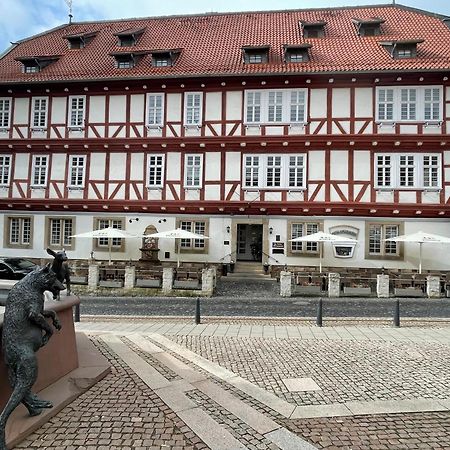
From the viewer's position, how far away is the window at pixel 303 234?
20594 millimetres

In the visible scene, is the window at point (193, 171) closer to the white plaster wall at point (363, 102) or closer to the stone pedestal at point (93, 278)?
the stone pedestal at point (93, 278)

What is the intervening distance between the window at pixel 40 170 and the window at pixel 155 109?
647 cm

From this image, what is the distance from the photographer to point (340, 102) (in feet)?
67.2

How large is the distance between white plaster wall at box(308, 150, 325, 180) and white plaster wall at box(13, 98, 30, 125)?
16.2 meters

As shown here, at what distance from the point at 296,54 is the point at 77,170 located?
13939mm

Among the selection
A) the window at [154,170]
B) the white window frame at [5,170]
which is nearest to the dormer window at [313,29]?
the window at [154,170]

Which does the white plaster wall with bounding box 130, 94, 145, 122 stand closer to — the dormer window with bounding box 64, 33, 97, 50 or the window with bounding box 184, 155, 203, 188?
the window with bounding box 184, 155, 203, 188

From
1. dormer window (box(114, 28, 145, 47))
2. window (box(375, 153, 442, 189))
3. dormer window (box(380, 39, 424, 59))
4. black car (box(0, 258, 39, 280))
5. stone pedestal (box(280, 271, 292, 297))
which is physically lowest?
stone pedestal (box(280, 271, 292, 297))

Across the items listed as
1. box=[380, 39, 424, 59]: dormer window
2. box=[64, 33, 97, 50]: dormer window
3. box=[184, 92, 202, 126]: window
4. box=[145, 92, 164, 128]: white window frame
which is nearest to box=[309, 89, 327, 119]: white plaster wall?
box=[380, 39, 424, 59]: dormer window

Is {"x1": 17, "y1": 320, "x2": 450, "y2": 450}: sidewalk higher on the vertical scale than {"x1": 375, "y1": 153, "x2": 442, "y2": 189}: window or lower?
lower

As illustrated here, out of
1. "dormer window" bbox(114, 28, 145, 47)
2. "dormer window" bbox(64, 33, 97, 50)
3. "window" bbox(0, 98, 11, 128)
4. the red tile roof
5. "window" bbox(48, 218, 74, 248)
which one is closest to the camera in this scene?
the red tile roof

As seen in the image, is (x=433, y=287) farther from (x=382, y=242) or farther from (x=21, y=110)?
(x=21, y=110)

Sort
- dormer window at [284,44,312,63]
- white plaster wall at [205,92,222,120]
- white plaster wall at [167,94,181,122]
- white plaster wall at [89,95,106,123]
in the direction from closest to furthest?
white plaster wall at [205,92,222,120] < white plaster wall at [167,94,181,122] < dormer window at [284,44,312,63] < white plaster wall at [89,95,106,123]

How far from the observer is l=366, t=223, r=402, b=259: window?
65.9ft
